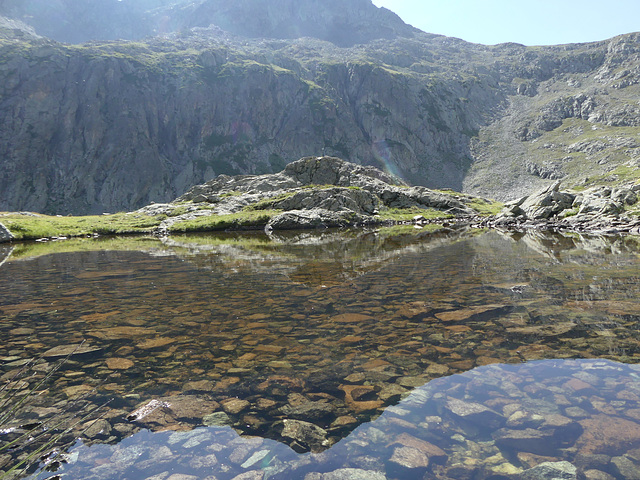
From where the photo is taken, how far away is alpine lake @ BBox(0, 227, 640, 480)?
4965mm

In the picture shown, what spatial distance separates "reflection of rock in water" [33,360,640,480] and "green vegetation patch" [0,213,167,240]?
230 feet

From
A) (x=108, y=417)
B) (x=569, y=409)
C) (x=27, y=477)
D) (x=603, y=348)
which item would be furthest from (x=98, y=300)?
(x=603, y=348)

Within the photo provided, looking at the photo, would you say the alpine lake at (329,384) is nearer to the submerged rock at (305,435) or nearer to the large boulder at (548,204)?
the submerged rock at (305,435)

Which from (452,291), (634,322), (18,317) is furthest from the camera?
(452,291)

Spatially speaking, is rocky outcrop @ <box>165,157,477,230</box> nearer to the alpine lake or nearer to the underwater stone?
the alpine lake

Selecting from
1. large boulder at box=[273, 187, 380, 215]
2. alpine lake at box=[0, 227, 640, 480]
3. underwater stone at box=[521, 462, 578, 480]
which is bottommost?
large boulder at box=[273, 187, 380, 215]

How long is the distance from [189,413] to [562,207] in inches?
3331

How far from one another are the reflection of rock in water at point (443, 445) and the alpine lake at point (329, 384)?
0.03 meters

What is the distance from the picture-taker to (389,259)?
2512 centimetres

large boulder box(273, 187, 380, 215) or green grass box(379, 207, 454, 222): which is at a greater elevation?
large boulder box(273, 187, 380, 215)

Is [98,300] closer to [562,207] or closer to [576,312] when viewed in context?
[576,312]

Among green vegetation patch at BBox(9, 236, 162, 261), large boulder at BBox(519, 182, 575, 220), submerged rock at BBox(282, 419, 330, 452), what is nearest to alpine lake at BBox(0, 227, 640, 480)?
submerged rock at BBox(282, 419, 330, 452)

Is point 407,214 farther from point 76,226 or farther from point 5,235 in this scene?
point 5,235

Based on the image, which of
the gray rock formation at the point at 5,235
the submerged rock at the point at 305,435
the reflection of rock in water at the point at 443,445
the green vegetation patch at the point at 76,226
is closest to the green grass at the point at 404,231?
the reflection of rock in water at the point at 443,445
